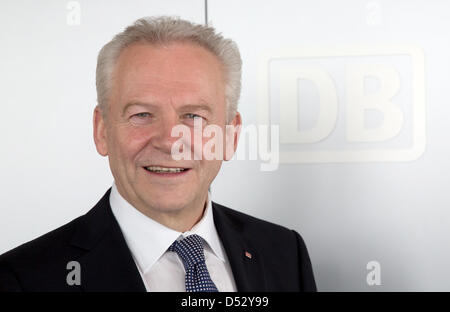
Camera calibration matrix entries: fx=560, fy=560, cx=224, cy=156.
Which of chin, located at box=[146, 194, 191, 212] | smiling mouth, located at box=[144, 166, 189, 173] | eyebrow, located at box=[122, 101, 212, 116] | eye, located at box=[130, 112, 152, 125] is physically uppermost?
eyebrow, located at box=[122, 101, 212, 116]

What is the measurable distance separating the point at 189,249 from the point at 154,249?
9cm

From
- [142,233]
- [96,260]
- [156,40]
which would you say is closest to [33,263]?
[96,260]

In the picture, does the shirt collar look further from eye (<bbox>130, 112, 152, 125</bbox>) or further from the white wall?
the white wall

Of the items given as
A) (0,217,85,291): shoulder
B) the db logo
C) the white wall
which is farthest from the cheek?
the db logo

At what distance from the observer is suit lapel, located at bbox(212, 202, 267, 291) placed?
146cm

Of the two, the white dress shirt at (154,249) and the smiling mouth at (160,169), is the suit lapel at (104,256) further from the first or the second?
the smiling mouth at (160,169)

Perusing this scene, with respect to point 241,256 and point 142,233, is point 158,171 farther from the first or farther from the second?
point 241,256

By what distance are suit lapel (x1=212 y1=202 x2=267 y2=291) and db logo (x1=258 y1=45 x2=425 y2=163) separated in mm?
441

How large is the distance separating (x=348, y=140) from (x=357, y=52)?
0.30 metres

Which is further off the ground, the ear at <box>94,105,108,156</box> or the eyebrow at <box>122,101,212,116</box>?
the eyebrow at <box>122,101,212,116</box>

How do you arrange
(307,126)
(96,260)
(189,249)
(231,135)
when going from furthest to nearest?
(307,126) < (231,135) < (189,249) < (96,260)

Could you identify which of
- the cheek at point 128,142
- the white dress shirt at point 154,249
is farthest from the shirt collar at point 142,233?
the cheek at point 128,142

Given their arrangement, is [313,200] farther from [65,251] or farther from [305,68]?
[65,251]

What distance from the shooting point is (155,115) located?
143cm
